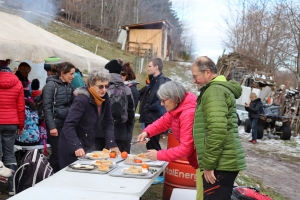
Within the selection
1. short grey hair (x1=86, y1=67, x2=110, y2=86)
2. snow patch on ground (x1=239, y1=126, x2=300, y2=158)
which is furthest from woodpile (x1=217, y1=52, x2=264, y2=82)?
short grey hair (x1=86, y1=67, x2=110, y2=86)

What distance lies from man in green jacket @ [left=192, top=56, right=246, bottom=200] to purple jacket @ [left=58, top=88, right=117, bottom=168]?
1.31 metres

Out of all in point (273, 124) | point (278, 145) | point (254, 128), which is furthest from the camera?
point (273, 124)

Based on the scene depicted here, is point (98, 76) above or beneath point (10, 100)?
above

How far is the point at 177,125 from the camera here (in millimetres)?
3652

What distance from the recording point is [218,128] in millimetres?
2928

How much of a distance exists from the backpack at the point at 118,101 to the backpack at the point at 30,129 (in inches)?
53.4

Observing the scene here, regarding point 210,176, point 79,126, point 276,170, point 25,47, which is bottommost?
point 276,170

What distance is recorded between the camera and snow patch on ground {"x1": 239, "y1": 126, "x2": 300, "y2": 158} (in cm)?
1141

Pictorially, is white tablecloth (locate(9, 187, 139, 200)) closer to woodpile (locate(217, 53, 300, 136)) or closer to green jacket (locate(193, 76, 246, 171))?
green jacket (locate(193, 76, 246, 171))

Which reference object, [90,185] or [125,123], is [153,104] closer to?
[125,123]

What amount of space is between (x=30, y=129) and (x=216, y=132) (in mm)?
3664

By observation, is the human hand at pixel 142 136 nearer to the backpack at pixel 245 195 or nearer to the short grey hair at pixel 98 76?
the short grey hair at pixel 98 76

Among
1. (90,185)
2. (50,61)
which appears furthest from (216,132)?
(50,61)

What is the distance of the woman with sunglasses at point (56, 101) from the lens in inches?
201
